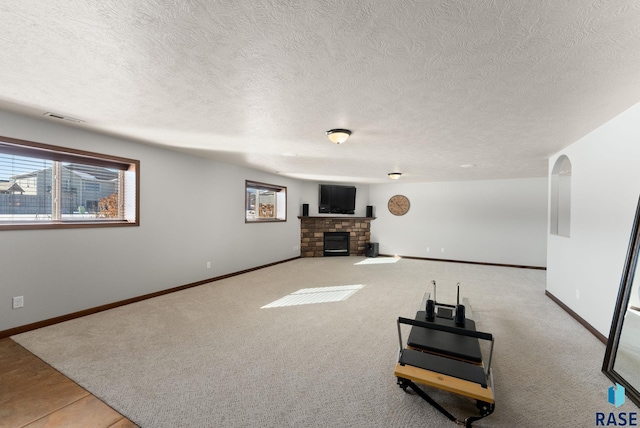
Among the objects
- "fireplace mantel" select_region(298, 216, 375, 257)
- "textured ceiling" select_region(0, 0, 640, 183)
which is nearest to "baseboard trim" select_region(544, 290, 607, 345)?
"textured ceiling" select_region(0, 0, 640, 183)

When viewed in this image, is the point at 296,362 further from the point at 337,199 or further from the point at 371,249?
the point at 337,199

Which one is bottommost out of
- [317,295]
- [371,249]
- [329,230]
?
[317,295]

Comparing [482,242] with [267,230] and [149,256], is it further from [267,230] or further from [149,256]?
[149,256]

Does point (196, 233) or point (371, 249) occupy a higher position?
point (196, 233)

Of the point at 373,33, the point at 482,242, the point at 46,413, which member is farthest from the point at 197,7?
the point at 482,242

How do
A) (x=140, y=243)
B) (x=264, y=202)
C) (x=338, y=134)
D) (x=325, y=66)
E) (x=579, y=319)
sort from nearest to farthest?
(x=325, y=66) → (x=338, y=134) → (x=579, y=319) → (x=140, y=243) → (x=264, y=202)

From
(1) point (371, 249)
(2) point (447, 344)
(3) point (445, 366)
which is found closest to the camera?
(3) point (445, 366)

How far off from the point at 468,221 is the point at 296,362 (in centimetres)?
689

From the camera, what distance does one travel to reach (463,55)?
1697mm

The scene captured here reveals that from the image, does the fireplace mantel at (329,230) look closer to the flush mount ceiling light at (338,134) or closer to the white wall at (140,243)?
the white wall at (140,243)

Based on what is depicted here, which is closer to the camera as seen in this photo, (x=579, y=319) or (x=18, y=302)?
(x=18, y=302)

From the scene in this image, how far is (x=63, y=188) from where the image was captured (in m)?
3.42

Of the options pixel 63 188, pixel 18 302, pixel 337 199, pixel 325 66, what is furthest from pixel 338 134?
pixel 337 199

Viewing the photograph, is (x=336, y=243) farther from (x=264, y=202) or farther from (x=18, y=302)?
(x=18, y=302)
